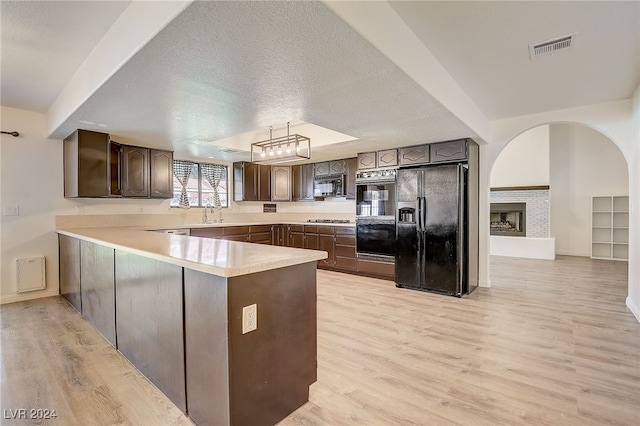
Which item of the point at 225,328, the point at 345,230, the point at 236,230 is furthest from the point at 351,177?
the point at 225,328

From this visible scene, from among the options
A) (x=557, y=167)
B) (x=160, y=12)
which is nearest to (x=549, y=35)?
(x=160, y=12)

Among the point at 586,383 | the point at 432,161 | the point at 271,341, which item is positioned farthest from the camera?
the point at 432,161

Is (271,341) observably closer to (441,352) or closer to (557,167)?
(441,352)

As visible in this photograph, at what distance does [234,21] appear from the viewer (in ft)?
5.08

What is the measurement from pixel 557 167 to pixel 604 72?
5770mm

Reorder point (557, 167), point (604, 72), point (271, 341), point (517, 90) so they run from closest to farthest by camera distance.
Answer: point (271, 341), point (604, 72), point (517, 90), point (557, 167)

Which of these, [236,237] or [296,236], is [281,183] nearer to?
[296,236]

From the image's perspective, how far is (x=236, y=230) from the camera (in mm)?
5844

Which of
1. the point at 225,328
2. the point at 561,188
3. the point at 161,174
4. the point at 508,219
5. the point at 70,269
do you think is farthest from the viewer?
the point at 508,219

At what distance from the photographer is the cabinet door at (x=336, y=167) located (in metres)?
5.96

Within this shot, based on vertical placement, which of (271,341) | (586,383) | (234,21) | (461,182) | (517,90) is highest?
(517,90)

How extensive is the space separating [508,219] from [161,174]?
8205mm

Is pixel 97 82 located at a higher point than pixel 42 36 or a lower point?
lower

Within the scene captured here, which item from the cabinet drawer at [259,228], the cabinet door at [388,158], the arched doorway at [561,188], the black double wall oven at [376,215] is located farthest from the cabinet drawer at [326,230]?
the arched doorway at [561,188]
